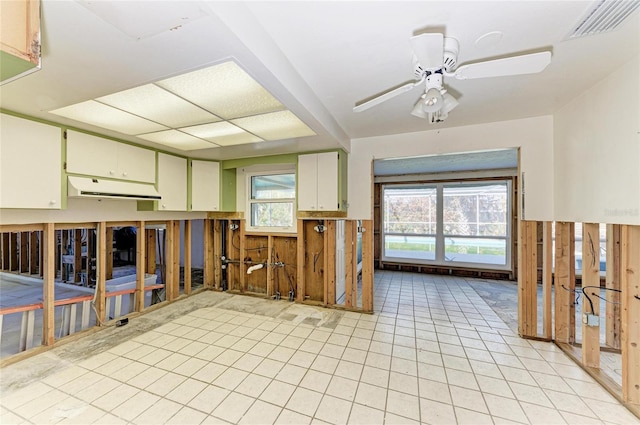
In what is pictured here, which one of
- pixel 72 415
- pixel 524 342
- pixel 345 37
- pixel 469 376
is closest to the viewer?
pixel 345 37

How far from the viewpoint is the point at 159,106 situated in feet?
7.29

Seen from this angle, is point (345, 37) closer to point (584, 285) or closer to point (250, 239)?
point (584, 285)

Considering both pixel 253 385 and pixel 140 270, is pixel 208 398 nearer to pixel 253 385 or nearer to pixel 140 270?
pixel 253 385

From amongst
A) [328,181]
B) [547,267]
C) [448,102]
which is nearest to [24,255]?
[328,181]

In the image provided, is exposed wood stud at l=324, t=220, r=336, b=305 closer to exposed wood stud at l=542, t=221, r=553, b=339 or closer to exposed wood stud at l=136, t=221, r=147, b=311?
exposed wood stud at l=542, t=221, r=553, b=339

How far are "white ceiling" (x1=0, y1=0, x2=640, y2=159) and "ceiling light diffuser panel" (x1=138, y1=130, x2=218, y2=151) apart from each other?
2.93 ft

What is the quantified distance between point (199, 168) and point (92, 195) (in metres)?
1.72

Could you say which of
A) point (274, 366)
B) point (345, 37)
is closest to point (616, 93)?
point (345, 37)

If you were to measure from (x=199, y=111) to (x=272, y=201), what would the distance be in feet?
7.56

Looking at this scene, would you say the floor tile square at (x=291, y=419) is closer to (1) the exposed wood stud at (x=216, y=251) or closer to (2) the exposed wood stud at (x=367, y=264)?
(2) the exposed wood stud at (x=367, y=264)

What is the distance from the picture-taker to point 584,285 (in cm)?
248

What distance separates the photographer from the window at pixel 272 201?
4.44 m

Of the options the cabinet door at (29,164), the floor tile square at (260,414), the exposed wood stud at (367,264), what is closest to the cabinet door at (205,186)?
the cabinet door at (29,164)

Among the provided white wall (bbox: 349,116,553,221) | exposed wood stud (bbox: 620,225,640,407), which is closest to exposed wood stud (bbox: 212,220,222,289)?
white wall (bbox: 349,116,553,221)
